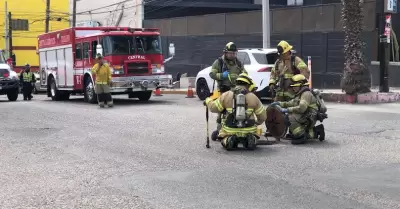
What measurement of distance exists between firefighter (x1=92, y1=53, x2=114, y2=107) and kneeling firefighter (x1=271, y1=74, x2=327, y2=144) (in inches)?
324

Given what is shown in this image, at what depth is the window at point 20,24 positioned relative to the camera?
207 ft

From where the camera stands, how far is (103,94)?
1691cm

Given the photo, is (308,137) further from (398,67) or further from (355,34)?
(398,67)

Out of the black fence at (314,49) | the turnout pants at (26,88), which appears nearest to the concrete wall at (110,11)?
the black fence at (314,49)

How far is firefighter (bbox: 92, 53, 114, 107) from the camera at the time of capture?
16562 mm

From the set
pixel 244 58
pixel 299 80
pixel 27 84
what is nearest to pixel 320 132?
pixel 299 80

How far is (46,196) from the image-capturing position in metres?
6.17

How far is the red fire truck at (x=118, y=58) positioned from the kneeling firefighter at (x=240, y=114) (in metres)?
9.20

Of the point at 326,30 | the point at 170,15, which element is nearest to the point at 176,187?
the point at 326,30

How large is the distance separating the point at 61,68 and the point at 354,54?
10877 millimetres

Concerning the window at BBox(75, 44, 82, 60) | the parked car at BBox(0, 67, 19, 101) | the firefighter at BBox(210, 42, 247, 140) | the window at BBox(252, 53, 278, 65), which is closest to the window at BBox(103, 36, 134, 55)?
the window at BBox(75, 44, 82, 60)

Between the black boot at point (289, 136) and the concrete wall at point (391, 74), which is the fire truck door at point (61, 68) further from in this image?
the black boot at point (289, 136)

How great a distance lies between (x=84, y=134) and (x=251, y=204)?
5802 millimetres

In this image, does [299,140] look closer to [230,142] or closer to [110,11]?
[230,142]
